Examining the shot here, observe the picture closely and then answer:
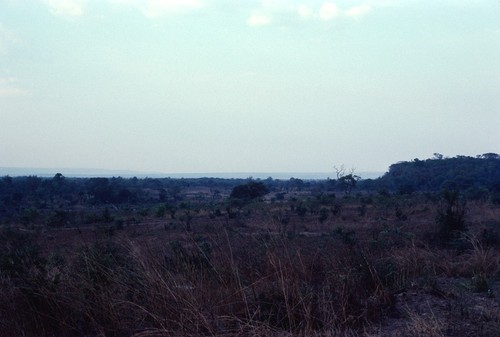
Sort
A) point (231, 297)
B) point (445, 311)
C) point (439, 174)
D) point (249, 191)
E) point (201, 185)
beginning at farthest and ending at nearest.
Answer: point (201, 185), point (439, 174), point (249, 191), point (445, 311), point (231, 297)

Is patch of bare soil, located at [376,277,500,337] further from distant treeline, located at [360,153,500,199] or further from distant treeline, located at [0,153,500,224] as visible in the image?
distant treeline, located at [360,153,500,199]

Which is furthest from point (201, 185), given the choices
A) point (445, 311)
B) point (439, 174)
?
point (445, 311)

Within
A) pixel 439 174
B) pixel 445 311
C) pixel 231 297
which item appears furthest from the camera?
pixel 439 174

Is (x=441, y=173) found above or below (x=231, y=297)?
above

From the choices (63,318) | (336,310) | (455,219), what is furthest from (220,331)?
(455,219)

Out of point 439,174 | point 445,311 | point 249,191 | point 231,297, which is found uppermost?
point 439,174

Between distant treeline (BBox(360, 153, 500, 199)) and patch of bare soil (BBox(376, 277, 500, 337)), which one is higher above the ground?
distant treeline (BBox(360, 153, 500, 199))

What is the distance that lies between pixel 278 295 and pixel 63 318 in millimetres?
2330

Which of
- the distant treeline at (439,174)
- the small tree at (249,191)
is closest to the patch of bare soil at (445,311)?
the small tree at (249,191)

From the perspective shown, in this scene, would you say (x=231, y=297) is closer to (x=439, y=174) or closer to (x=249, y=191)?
(x=249, y=191)

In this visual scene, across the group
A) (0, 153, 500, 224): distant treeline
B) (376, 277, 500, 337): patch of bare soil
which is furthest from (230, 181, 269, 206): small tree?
(376, 277, 500, 337): patch of bare soil

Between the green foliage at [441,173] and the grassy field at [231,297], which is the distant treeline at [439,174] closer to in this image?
the green foliage at [441,173]

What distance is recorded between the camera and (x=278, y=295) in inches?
241

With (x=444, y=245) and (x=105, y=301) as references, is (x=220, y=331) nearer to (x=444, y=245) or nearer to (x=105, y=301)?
(x=105, y=301)
